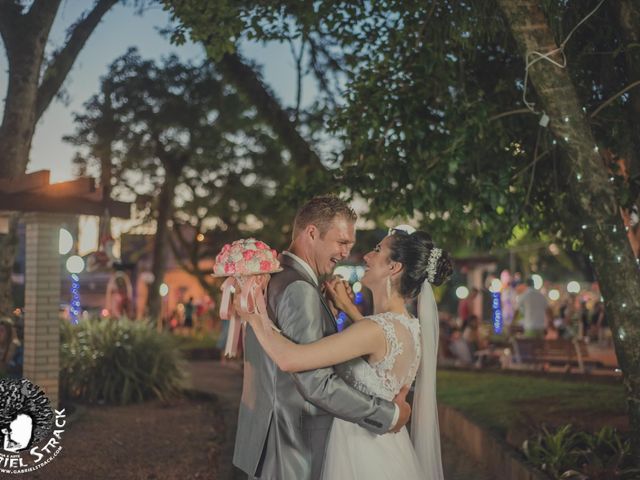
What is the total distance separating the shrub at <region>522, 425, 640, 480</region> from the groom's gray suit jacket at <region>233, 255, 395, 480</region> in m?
3.46

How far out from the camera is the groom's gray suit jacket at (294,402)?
4.18m

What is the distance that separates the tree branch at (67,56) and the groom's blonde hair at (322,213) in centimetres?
982

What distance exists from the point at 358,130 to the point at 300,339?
18.8ft

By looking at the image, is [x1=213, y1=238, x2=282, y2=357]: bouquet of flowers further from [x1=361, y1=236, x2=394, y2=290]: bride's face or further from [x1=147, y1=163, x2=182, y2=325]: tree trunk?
[x1=147, y1=163, x2=182, y2=325]: tree trunk

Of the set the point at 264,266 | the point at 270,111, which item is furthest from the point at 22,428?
the point at 270,111

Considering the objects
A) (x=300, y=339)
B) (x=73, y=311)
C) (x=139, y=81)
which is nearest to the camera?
(x=300, y=339)

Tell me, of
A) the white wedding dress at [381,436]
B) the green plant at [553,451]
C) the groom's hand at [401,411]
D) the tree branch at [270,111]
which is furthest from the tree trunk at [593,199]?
the tree branch at [270,111]

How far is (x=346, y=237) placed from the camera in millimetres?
4594

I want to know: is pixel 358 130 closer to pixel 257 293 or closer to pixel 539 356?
pixel 257 293

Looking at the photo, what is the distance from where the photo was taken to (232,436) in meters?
10.9

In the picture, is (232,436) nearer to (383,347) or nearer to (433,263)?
(433,263)

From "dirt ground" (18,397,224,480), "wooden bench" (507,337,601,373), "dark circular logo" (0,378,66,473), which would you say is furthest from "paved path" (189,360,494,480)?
"wooden bench" (507,337,601,373)

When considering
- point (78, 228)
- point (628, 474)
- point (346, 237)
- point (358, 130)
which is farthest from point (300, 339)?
point (78, 228)

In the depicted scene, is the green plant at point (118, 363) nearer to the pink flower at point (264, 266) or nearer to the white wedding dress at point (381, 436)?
the white wedding dress at point (381, 436)
